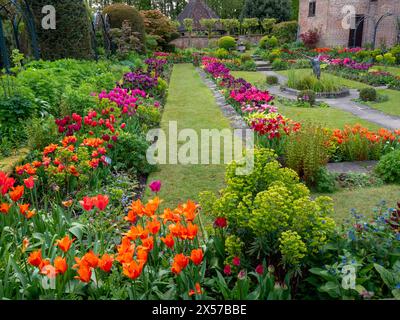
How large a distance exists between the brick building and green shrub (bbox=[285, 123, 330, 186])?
801 inches

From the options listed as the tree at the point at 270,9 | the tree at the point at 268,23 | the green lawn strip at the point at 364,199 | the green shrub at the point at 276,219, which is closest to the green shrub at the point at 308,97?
the green lawn strip at the point at 364,199

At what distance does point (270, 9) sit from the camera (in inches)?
1449

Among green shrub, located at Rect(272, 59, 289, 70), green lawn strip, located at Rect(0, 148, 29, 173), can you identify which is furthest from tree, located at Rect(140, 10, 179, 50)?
green lawn strip, located at Rect(0, 148, 29, 173)

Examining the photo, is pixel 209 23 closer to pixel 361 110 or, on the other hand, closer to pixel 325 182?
pixel 361 110

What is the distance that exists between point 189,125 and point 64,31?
22.3ft

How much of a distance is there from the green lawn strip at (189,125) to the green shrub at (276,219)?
5.74 ft

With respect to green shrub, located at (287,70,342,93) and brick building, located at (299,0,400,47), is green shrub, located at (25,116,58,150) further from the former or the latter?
brick building, located at (299,0,400,47)

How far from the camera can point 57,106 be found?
621 centimetres

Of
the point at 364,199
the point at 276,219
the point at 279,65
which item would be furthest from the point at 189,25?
the point at 276,219

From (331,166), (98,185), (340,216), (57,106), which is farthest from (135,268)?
(57,106)

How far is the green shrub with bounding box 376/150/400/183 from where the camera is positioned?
4876mm

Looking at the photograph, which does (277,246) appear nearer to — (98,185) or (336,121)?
(98,185)

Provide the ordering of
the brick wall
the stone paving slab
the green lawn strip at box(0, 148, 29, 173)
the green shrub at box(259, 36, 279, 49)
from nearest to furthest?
1. the green lawn strip at box(0, 148, 29, 173)
2. the stone paving slab
3. the green shrub at box(259, 36, 279, 49)
4. the brick wall
